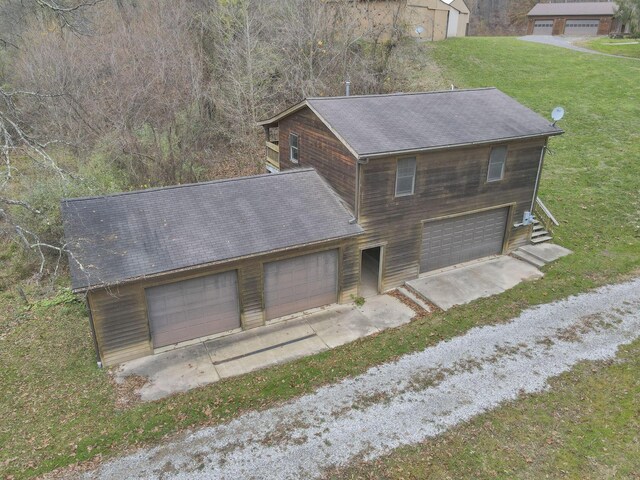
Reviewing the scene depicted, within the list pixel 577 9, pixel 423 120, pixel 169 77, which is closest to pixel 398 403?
pixel 423 120

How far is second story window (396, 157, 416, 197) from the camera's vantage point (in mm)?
15539

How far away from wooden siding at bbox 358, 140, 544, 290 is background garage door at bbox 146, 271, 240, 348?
15.9 feet

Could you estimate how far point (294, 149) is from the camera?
19172 mm

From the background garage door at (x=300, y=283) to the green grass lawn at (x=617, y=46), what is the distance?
47.9 metres

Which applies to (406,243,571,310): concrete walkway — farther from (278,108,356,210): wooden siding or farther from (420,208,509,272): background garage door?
(278,108,356,210): wooden siding

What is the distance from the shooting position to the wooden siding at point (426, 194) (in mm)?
15414

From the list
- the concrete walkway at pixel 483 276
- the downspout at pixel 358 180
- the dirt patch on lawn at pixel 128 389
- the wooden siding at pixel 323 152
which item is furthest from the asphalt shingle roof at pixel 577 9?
the dirt patch on lawn at pixel 128 389

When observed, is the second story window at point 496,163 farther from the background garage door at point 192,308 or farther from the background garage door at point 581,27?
the background garage door at point 581,27

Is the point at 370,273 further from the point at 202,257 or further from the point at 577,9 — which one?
the point at 577,9

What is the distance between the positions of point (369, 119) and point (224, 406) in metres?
10.6

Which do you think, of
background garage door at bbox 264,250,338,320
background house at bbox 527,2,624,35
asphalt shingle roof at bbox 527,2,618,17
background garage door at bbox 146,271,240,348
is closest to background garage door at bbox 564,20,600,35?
background house at bbox 527,2,624,35

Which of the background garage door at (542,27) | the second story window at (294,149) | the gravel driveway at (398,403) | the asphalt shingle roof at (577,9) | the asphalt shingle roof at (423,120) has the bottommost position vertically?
the gravel driveway at (398,403)

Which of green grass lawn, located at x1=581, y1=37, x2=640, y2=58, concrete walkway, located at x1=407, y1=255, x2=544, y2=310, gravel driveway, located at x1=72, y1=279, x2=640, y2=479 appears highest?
green grass lawn, located at x1=581, y1=37, x2=640, y2=58

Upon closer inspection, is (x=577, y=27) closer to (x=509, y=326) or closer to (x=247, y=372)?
(x=509, y=326)
